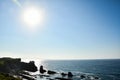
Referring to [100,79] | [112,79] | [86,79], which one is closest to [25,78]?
[86,79]

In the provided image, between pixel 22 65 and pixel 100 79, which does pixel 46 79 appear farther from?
pixel 22 65

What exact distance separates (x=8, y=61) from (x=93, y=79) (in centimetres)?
6678

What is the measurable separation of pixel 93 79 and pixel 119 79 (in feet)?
48.6

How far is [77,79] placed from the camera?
280 feet

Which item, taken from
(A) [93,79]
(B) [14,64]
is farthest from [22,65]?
(A) [93,79]

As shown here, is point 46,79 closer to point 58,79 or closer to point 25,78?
point 58,79

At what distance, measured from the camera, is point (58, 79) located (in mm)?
81688

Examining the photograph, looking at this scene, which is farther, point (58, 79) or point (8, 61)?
point (8, 61)

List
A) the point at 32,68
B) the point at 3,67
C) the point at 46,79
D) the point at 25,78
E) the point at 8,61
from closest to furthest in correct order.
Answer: the point at 25,78 → the point at 46,79 → the point at 3,67 → the point at 8,61 → the point at 32,68

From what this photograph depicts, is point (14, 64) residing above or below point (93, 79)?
above

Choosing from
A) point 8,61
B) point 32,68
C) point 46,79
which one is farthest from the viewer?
point 32,68

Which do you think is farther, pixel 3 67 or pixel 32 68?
pixel 32 68

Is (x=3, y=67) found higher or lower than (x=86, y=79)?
higher

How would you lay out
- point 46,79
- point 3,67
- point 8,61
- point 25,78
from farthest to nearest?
point 8,61, point 3,67, point 46,79, point 25,78
